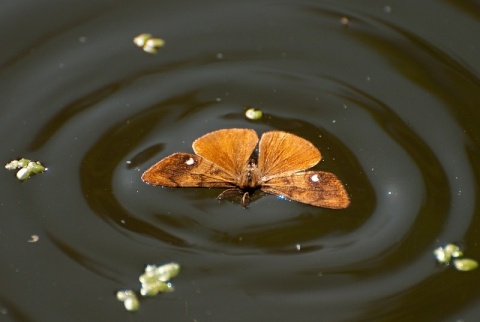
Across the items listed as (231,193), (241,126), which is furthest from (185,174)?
(241,126)

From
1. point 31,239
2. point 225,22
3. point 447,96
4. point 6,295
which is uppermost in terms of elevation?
point 225,22

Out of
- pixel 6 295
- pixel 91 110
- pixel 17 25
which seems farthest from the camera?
pixel 17 25

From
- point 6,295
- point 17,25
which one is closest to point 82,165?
point 6,295

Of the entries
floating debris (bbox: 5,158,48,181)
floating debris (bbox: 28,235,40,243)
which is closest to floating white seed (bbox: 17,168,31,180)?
floating debris (bbox: 5,158,48,181)

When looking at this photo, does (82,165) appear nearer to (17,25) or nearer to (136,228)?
(136,228)

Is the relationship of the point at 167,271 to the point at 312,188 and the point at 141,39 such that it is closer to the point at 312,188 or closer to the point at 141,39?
the point at 312,188
